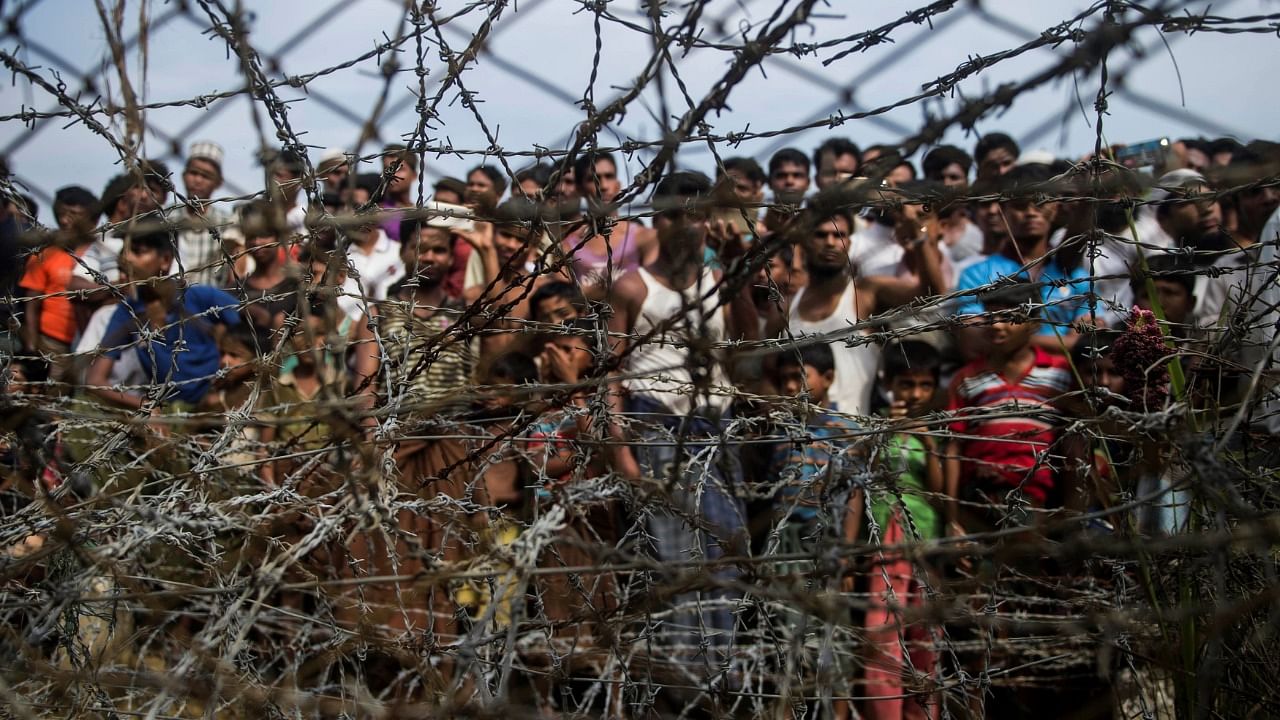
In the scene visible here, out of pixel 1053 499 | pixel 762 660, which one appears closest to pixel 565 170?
pixel 762 660

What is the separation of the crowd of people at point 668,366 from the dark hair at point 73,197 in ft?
0.05

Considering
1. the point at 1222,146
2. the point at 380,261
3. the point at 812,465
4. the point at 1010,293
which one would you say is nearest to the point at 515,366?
the point at 812,465

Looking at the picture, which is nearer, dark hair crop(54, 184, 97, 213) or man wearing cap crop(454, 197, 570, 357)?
man wearing cap crop(454, 197, 570, 357)

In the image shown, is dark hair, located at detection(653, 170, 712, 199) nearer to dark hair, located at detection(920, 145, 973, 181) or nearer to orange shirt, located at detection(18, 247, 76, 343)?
dark hair, located at detection(920, 145, 973, 181)

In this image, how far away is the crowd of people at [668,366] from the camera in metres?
1.50

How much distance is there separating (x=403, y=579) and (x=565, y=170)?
2.47 feet

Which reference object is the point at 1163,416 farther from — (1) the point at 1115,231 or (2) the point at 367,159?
(1) the point at 1115,231

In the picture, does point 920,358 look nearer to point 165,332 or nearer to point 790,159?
point 790,159

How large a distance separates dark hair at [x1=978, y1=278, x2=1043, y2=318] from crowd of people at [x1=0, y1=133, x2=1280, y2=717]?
Result: 3 cm

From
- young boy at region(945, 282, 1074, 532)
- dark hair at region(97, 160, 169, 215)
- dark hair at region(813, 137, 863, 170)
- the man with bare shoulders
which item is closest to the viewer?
dark hair at region(97, 160, 169, 215)

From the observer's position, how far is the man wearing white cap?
2033 millimetres

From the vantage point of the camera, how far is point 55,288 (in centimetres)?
367

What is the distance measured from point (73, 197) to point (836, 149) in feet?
10.1

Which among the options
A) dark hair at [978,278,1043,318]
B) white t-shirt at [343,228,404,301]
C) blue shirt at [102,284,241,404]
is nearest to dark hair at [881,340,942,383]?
dark hair at [978,278,1043,318]
